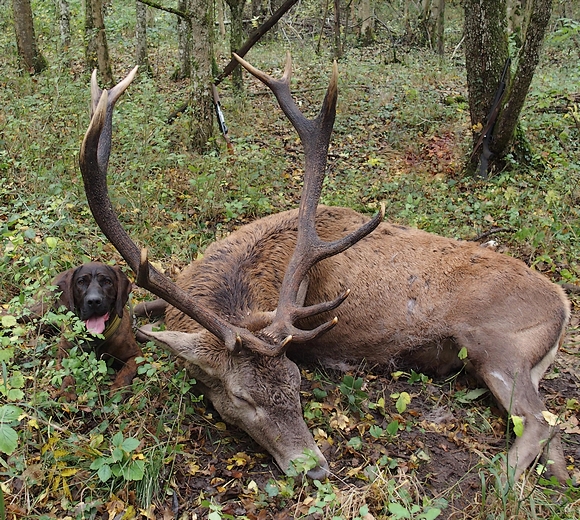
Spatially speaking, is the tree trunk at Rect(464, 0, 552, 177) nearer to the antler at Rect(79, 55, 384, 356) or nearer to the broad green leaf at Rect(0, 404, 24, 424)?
the antler at Rect(79, 55, 384, 356)

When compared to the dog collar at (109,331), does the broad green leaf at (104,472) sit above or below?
below

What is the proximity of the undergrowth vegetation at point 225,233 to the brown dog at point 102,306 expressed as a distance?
13 centimetres

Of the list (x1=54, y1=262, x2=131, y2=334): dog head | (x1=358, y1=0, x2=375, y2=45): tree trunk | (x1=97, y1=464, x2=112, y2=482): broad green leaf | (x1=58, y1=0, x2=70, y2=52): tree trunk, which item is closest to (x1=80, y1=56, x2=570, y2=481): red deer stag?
(x1=54, y1=262, x2=131, y2=334): dog head

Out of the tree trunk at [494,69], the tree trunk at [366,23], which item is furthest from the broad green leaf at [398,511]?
the tree trunk at [366,23]

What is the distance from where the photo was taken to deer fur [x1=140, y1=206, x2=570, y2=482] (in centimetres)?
412

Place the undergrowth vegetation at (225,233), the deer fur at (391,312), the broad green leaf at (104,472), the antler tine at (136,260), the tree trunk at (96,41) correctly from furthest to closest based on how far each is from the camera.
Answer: the tree trunk at (96,41)
the deer fur at (391,312)
the antler tine at (136,260)
the undergrowth vegetation at (225,233)
the broad green leaf at (104,472)

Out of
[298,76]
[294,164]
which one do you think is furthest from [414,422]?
[298,76]

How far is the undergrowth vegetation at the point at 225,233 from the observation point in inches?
137

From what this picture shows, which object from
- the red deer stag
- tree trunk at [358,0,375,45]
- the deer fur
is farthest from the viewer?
tree trunk at [358,0,375,45]

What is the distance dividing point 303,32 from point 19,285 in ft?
63.8

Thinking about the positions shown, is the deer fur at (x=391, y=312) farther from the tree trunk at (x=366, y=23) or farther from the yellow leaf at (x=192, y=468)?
the tree trunk at (x=366, y=23)

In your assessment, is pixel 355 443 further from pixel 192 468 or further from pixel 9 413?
pixel 9 413

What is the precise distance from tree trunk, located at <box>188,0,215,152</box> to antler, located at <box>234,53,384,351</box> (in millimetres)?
2748

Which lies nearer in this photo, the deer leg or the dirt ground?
the dirt ground
